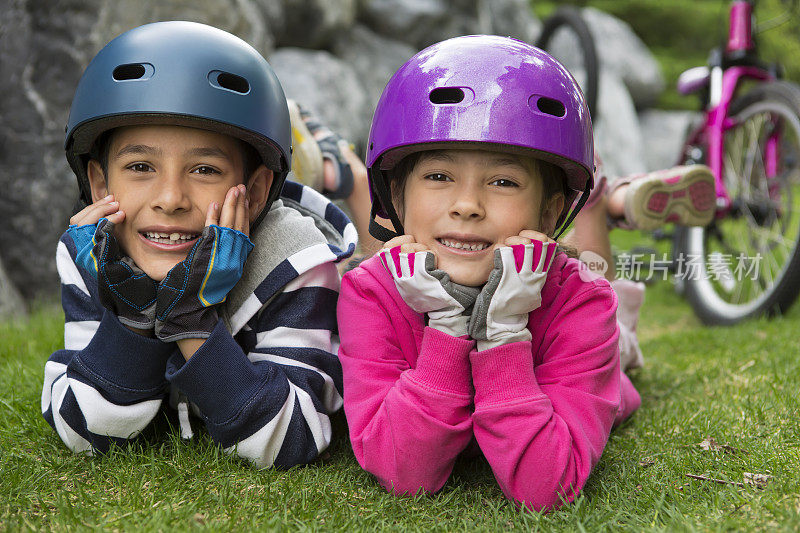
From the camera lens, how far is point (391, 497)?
211 centimetres

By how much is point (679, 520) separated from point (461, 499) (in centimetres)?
60

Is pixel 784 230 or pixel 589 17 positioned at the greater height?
pixel 784 230

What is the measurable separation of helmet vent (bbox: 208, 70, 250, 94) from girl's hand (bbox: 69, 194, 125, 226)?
0.50m

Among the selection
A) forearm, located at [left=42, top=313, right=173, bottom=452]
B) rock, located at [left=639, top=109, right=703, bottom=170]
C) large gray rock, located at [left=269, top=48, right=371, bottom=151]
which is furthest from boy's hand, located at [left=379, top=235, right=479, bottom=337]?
rock, located at [left=639, top=109, right=703, bottom=170]

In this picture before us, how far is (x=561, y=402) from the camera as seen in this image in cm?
207

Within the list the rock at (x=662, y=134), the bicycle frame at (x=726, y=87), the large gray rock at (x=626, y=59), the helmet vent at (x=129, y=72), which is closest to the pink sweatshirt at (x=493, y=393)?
the helmet vent at (x=129, y=72)

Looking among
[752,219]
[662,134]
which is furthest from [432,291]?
[662,134]

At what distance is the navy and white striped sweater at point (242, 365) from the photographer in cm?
217

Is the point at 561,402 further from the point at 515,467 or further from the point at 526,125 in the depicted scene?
the point at 526,125

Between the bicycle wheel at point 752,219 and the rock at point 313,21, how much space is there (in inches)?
192

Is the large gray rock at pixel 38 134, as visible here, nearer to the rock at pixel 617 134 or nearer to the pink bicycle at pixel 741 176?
the pink bicycle at pixel 741 176

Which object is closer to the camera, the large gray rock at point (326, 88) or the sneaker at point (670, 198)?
the sneaker at point (670, 198)

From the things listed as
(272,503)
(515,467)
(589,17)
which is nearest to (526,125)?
(515,467)

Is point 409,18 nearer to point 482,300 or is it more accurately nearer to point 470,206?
point 470,206
